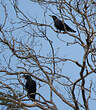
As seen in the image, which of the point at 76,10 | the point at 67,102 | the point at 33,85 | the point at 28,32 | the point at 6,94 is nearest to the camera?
the point at 6,94

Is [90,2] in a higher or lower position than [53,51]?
higher

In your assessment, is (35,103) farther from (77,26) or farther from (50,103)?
(77,26)

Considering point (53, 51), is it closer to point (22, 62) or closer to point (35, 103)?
point (22, 62)

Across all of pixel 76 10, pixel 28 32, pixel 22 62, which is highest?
pixel 76 10

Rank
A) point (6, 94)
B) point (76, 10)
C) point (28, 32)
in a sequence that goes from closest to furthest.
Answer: point (6, 94) → point (76, 10) → point (28, 32)

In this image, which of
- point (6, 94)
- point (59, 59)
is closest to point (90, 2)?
point (59, 59)

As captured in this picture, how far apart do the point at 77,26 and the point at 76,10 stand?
0.38 m

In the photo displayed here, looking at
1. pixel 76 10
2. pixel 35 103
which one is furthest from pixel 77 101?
pixel 76 10

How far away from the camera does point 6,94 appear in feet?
15.4

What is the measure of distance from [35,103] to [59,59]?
3.28 ft

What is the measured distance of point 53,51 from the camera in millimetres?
5855

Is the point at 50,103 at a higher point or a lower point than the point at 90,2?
lower

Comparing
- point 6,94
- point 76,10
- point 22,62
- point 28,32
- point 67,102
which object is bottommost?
point 67,102

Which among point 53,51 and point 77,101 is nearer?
point 77,101
